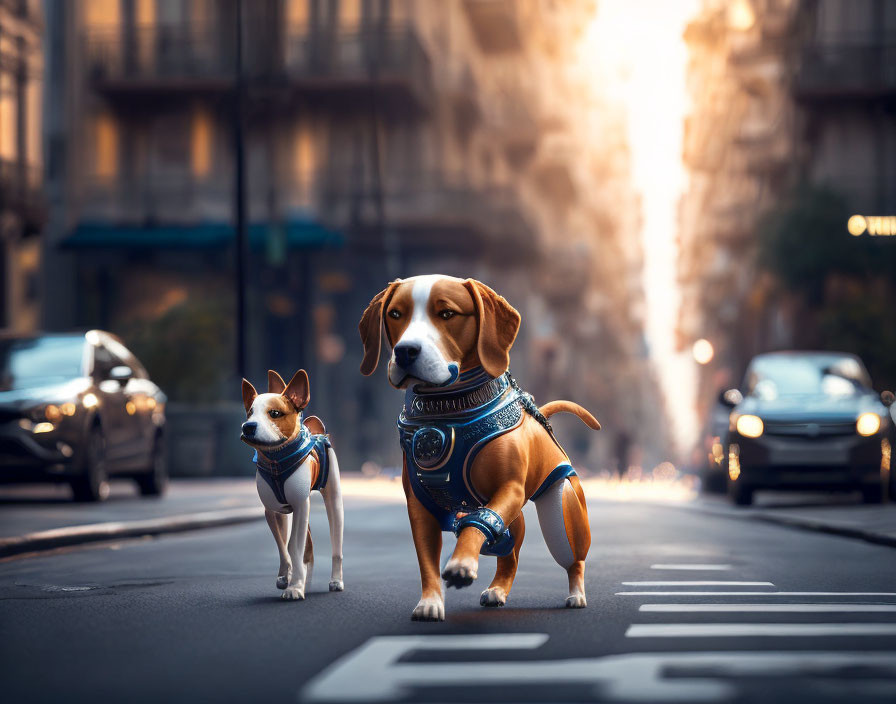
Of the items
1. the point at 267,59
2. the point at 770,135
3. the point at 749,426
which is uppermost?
the point at 267,59

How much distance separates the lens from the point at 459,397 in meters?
7.71

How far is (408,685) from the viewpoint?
6.07 m

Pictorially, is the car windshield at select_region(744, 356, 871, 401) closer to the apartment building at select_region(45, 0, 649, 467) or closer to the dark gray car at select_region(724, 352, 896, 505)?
the dark gray car at select_region(724, 352, 896, 505)

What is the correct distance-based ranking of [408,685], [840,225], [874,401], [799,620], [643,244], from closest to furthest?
[408,685], [799,620], [874,401], [840,225], [643,244]

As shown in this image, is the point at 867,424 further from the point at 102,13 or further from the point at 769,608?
the point at 102,13

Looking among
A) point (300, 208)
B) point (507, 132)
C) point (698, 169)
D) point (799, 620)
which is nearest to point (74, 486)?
point (799, 620)

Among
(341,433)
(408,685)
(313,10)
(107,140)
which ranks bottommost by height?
(341,433)

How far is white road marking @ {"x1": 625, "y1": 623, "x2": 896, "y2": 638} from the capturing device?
7523 millimetres

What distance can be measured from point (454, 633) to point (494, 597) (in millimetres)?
1132

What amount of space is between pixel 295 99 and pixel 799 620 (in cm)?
3971

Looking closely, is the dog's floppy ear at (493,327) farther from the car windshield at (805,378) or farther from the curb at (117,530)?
the car windshield at (805,378)

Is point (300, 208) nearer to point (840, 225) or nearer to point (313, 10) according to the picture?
point (313, 10)

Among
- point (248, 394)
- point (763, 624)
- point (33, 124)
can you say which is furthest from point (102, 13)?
point (763, 624)

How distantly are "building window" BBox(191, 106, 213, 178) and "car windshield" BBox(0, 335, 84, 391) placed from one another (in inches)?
1096
